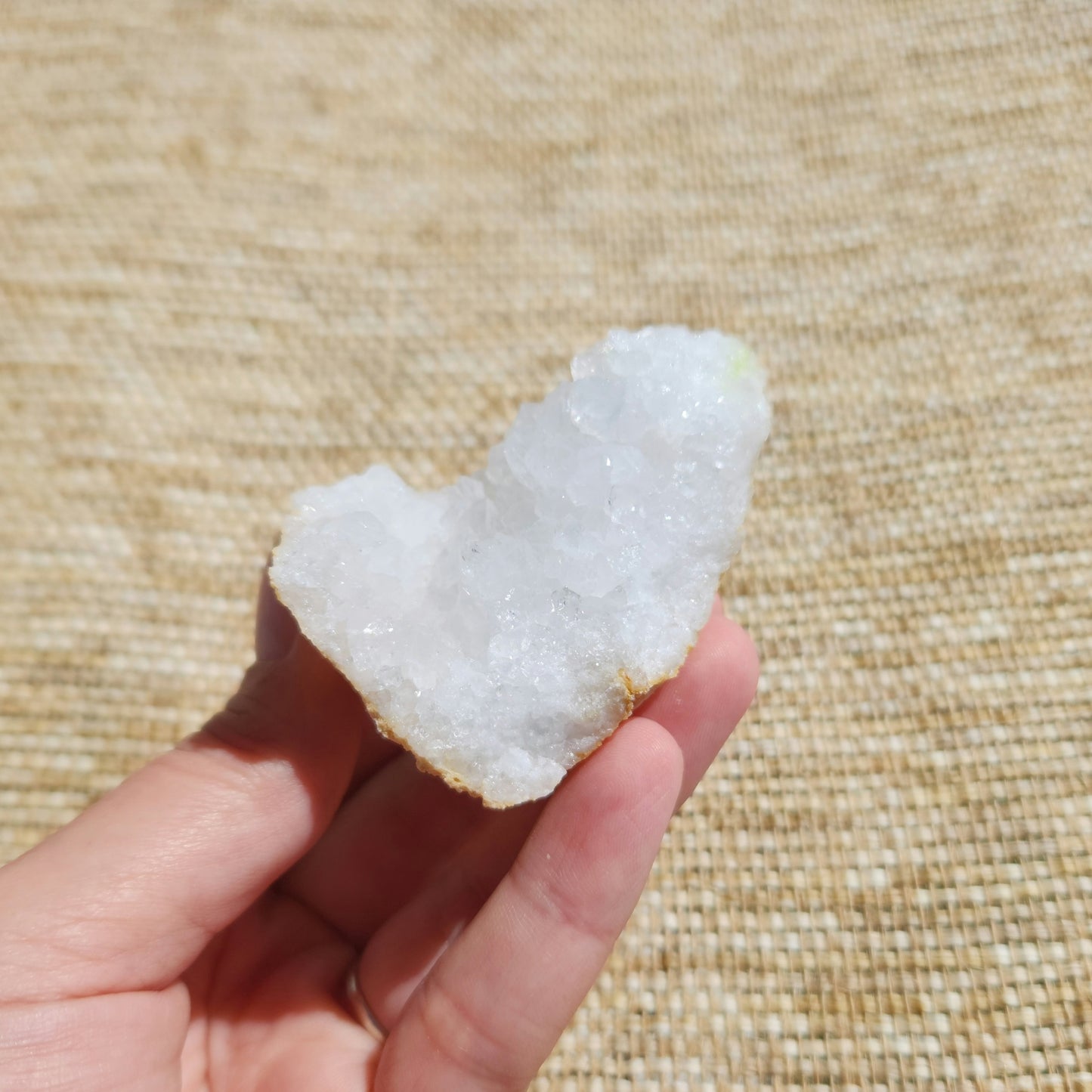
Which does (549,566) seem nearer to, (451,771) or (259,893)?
(451,771)

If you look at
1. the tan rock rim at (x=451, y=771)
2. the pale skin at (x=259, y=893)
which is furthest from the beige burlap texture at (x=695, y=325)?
the tan rock rim at (x=451, y=771)

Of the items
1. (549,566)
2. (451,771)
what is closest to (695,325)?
(549,566)

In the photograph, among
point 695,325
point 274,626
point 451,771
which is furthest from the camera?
point 695,325

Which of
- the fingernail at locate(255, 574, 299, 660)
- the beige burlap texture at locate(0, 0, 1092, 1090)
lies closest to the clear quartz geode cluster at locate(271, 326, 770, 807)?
the fingernail at locate(255, 574, 299, 660)

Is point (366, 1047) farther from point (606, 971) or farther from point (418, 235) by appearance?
point (418, 235)

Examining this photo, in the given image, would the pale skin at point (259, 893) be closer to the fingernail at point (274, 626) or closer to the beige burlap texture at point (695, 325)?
the fingernail at point (274, 626)

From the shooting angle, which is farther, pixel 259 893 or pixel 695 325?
pixel 695 325
